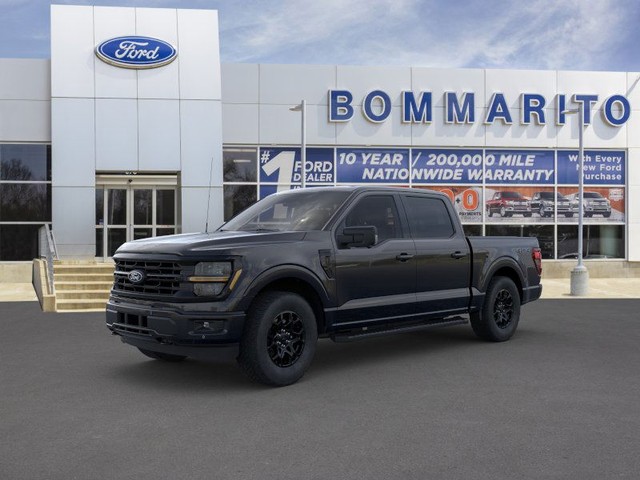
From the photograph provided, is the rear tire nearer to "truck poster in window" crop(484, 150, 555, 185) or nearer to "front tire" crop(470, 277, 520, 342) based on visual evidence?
"front tire" crop(470, 277, 520, 342)

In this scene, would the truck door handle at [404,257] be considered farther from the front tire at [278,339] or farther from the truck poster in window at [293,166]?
the truck poster in window at [293,166]

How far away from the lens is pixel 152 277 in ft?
22.5

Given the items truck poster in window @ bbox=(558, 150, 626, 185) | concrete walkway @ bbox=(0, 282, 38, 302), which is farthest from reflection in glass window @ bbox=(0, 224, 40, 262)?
truck poster in window @ bbox=(558, 150, 626, 185)

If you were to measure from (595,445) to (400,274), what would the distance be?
11.3ft

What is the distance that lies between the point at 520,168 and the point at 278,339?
18.0 metres

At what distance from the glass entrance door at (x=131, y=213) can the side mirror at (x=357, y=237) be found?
15.4 metres

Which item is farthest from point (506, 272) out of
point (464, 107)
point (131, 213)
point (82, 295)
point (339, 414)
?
point (131, 213)

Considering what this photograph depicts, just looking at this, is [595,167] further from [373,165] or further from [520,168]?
[373,165]

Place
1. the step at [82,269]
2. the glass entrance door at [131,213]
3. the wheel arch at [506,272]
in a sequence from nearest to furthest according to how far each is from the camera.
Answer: the wheel arch at [506,272] → the step at [82,269] → the glass entrance door at [131,213]

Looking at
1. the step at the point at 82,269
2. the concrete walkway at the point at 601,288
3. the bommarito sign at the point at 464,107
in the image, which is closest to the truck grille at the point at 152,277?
the step at the point at 82,269

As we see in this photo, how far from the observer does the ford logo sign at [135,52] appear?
66.6ft

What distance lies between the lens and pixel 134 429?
5.31 metres

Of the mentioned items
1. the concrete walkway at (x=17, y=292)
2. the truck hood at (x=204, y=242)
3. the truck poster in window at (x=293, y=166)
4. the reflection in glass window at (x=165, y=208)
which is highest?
the truck poster in window at (x=293, y=166)

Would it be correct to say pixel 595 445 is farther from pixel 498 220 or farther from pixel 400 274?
pixel 498 220
